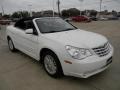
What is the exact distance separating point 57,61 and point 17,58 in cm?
244

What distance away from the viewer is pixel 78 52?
2883 mm

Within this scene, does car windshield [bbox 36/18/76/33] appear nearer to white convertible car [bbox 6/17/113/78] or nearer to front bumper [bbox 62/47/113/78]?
white convertible car [bbox 6/17/113/78]

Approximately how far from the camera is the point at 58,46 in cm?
307

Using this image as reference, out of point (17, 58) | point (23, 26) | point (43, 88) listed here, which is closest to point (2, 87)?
point (43, 88)

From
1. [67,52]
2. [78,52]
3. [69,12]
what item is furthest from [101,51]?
[69,12]

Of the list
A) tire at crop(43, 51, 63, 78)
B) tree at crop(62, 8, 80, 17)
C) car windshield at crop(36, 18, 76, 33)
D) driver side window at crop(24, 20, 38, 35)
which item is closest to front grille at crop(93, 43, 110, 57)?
tire at crop(43, 51, 63, 78)

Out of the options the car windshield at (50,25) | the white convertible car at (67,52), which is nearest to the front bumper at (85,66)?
the white convertible car at (67,52)

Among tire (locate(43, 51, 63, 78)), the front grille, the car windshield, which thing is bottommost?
tire (locate(43, 51, 63, 78))

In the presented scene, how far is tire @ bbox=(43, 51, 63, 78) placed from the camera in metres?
3.17

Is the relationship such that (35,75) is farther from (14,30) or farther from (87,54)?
(14,30)

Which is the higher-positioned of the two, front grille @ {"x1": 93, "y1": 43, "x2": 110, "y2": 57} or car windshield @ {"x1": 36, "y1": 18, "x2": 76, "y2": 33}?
car windshield @ {"x1": 36, "y1": 18, "x2": 76, "y2": 33}

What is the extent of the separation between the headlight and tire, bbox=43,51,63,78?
41cm

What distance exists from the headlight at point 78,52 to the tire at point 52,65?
0.41 metres

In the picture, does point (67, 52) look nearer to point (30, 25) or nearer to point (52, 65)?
point (52, 65)
